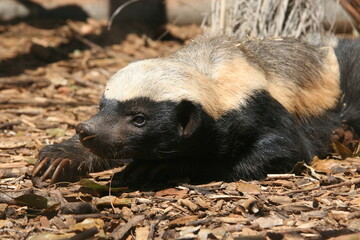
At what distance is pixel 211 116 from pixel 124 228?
1.44 metres

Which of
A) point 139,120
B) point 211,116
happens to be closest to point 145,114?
point 139,120

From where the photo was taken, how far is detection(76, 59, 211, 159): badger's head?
201 inches

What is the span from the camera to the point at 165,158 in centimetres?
554

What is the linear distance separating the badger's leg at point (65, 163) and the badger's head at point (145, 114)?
2.07 feet

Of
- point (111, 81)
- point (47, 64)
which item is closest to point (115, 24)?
point (47, 64)

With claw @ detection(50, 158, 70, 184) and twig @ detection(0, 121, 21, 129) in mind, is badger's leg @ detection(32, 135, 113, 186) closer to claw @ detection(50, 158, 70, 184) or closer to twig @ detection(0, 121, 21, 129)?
claw @ detection(50, 158, 70, 184)

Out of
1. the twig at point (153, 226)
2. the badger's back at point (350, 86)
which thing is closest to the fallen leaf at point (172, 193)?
the twig at point (153, 226)

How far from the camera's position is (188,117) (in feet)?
17.5

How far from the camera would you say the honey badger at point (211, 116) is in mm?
5160

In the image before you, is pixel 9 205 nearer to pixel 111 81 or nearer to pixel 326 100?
pixel 111 81

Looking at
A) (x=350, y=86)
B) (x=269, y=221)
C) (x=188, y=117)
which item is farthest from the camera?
(x=350, y=86)

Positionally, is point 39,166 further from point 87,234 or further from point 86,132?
point 87,234

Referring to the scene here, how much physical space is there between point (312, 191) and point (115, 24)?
7370 mm

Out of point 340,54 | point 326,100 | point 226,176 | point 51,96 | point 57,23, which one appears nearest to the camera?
point 226,176
